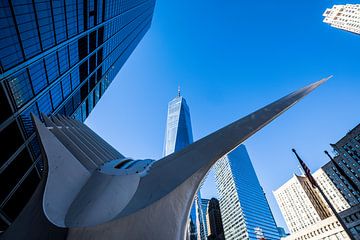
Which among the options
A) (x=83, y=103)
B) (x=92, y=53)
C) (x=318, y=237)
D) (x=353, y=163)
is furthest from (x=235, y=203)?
(x=92, y=53)

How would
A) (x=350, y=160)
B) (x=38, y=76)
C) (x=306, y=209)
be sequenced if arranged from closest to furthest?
(x=38, y=76) → (x=350, y=160) → (x=306, y=209)

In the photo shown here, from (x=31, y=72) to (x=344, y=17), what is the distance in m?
138

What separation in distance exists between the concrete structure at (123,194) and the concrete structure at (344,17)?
12060 centimetres

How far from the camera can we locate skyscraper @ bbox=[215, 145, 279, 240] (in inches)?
4087

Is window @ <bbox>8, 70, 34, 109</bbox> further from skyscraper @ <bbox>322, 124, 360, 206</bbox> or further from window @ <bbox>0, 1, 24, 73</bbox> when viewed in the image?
skyscraper @ <bbox>322, 124, 360, 206</bbox>

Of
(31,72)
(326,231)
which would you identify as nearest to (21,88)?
(31,72)

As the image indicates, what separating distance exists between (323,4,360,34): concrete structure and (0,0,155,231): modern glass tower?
114 metres

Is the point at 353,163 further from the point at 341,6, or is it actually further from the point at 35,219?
the point at 341,6

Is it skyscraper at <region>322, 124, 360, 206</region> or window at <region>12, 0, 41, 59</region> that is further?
skyscraper at <region>322, 124, 360, 206</region>

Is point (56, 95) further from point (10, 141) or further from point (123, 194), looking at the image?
point (123, 194)

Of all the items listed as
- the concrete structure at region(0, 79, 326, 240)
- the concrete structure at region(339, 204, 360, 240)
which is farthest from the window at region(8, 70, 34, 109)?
the concrete structure at region(339, 204, 360, 240)

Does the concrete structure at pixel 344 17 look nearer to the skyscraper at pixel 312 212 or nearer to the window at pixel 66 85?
the skyscraper at pixel 312 212

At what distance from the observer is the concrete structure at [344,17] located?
90625 millimetres

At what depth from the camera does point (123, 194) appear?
892 cm
